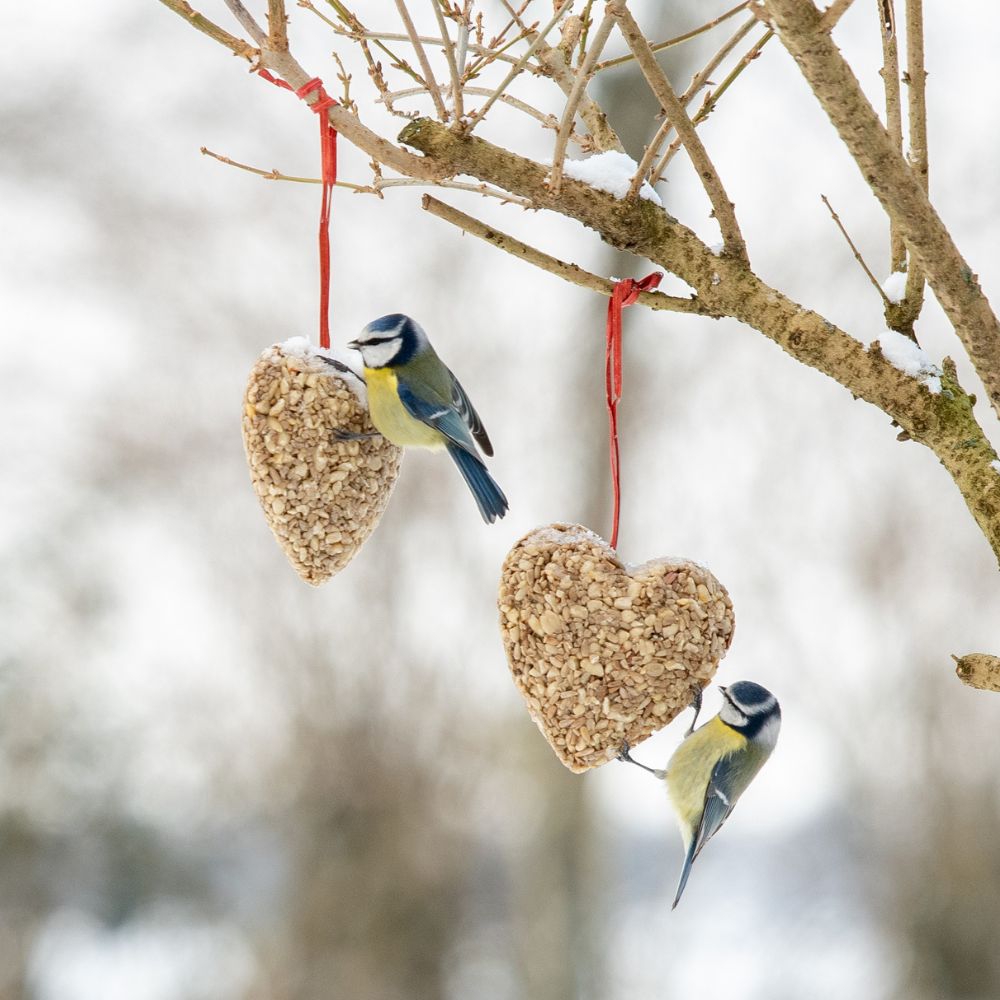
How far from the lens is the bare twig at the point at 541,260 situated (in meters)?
1.33

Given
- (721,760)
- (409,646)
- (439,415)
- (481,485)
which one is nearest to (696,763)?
(721,760)

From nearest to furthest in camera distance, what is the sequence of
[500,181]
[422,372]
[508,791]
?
[500,181], [422,372], [508,791]

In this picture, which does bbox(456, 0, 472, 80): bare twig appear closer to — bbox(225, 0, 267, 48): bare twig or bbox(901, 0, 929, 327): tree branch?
bbox(225, 0, 267, 48): bare twig

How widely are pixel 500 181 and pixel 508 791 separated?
5305 mm

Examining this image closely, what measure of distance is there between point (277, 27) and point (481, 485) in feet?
2.11

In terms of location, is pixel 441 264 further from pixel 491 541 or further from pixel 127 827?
pixel 127 827

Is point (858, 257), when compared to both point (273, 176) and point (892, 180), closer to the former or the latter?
point (892, 180)

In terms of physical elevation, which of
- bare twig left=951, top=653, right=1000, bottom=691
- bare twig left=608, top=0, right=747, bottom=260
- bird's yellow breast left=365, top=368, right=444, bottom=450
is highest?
bare twig left=608, top=0, right=747, bottom=260

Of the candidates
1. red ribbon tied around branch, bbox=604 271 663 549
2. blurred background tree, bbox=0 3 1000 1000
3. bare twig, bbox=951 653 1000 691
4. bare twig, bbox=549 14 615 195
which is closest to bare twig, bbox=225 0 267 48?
bare twig, bbox=549 14 615 195

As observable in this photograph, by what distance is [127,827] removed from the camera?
18.5 ft

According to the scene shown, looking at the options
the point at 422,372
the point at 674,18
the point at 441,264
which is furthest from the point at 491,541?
the point at 422,372

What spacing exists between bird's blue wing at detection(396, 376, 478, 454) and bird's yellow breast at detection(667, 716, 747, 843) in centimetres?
58

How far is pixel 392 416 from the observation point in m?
1.62

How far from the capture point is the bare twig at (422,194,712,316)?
4.36 ft
